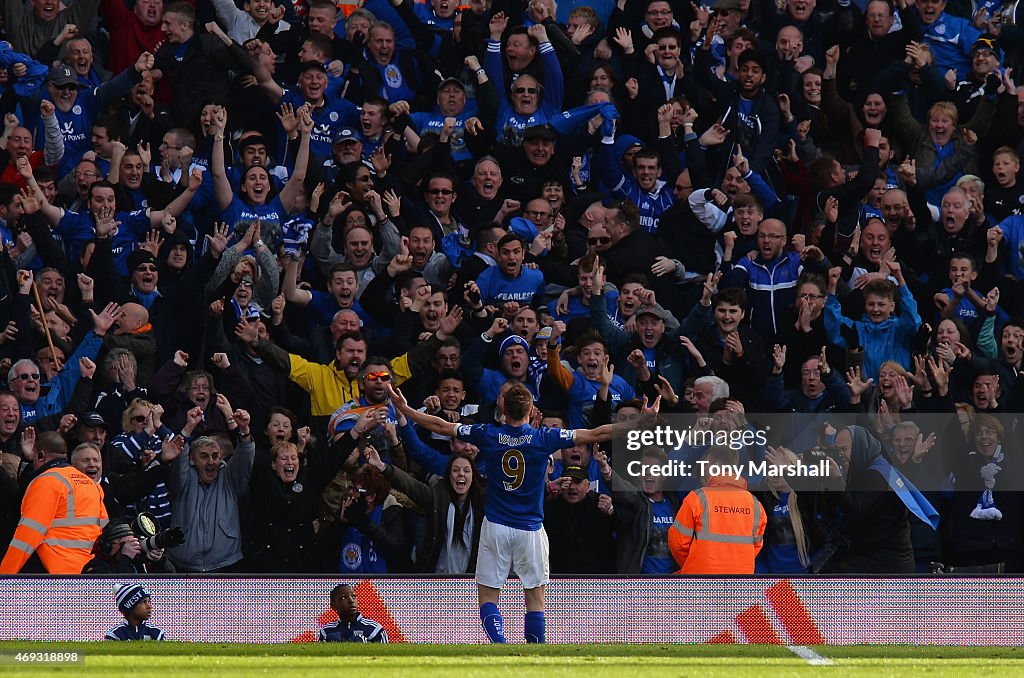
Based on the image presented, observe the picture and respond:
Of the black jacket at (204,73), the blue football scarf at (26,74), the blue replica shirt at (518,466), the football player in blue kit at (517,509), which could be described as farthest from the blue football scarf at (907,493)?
the blue football scarf at (26,74)

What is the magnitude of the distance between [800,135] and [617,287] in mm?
2807

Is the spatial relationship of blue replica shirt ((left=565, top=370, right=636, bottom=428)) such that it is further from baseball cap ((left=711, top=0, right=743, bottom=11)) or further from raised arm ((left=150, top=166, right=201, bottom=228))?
baseball cap ((left=711, top=0, right=743, bottom=11))

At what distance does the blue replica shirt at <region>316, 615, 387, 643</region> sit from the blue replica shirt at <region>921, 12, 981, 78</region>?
29.5ft

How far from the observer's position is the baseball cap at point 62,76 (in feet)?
50.5

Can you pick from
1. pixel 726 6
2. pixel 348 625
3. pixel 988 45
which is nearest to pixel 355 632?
pixel 348 625

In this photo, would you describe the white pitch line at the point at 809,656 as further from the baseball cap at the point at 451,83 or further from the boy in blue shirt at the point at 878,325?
the baseball cap at the point at 451,83

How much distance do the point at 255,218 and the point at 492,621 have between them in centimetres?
548

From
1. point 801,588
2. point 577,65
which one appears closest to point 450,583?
point 801,588

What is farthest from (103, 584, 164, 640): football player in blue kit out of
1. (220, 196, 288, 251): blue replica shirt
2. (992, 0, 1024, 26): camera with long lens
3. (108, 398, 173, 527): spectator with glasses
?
(992, 0, 1024, 26): camera with long lens

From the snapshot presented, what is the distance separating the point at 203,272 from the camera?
46.0 ft

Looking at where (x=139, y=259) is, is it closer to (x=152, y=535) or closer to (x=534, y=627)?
(x=152, y=535)

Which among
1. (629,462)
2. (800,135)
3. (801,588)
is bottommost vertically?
(801,588)

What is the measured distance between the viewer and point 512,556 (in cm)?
1052

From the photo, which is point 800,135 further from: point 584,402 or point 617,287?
point 584,402
